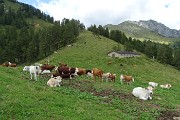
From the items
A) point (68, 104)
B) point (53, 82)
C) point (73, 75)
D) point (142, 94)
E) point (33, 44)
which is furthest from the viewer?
point (33, 44)

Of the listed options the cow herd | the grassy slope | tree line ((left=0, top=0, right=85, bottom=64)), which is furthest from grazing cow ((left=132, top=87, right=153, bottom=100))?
tree line ((left=0, top=0, right=85, bottom=64))

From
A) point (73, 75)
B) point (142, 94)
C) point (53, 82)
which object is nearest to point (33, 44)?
point (73, 75)

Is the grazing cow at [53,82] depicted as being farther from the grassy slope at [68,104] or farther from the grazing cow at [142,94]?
the grazing cow at [142,94]

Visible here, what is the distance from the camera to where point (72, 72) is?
1475 inches

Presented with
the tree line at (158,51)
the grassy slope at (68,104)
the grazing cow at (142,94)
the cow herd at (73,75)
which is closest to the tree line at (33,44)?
the tree line at (158,51)

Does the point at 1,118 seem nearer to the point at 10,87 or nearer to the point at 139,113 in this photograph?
the point at 10,87

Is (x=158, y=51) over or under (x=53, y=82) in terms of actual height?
under

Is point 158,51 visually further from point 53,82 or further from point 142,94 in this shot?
point 53,82

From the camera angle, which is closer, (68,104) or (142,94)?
(68,104)

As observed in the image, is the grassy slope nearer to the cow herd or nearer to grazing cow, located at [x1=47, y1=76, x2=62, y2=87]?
the cow herd

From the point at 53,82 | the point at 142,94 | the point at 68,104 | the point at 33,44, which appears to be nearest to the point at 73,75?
the point at 53,82

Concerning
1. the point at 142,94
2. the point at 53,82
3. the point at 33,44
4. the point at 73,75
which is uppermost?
the point at 33,44

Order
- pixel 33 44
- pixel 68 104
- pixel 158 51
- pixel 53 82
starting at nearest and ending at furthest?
1. pixel 68 104
2. pixel 53 82
3. pixel 33 44
4. pixel 158 51

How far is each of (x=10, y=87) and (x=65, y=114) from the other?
5971 mm
